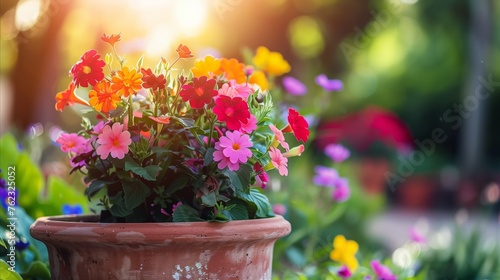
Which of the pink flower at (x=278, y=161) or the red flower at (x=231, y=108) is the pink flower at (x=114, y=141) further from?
the pink flower at (x=278, y=161)

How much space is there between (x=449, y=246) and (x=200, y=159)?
7.15 ft

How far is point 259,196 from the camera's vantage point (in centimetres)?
186

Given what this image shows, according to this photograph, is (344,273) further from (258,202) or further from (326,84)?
(326,84)

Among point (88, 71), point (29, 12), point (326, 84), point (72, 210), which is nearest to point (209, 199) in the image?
point (88, 71)

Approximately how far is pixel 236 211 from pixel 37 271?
65 centimetres

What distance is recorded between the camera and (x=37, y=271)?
207 cm

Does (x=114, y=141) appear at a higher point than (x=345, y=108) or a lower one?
higher

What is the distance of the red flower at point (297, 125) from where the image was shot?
1791mm

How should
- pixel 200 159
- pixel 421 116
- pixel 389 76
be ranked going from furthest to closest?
pixel 389 76 < pixel 421 116 < pixel 200 159

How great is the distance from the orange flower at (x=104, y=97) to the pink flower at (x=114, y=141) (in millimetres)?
52

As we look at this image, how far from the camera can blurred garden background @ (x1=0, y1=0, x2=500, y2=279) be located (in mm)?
3197

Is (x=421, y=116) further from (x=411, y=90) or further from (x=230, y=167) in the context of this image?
(x=230, y=167)

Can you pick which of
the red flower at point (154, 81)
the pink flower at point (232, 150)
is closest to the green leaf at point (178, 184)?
the pink flower at point (232, 150)

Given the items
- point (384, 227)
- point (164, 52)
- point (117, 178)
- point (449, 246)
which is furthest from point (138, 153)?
point (384, 227)
